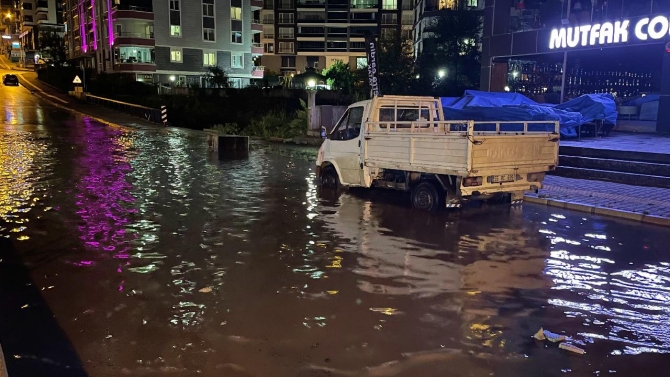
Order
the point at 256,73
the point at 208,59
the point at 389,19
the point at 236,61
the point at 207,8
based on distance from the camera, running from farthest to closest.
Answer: the point at 389,19 → the point at 256,73 → the point at 236,61 → the point at 208,59 → the point at 207,8

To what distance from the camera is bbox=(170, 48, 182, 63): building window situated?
64.4 m

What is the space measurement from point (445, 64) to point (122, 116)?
23.4 m

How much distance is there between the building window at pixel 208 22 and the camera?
6606cm

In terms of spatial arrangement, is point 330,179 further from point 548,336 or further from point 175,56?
point 175,56

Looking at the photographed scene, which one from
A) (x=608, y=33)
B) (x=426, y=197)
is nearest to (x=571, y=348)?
(x=426, y=197)

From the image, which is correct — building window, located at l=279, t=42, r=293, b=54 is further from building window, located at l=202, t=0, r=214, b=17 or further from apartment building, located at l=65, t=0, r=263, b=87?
building window, located at l=202, t=0, r=214, b=17

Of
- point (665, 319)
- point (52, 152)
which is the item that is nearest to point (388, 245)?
point (665, 319)

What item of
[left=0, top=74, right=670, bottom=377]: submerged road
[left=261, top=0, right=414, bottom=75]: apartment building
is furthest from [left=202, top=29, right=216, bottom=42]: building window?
[left=0, top=74, right=670, bottom=377]: submerged road

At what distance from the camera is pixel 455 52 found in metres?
41.8

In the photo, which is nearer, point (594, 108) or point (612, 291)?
point (612, 291)

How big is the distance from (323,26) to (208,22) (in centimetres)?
2944

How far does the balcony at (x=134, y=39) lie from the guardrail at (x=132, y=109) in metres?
11.4

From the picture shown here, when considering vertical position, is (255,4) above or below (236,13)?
above

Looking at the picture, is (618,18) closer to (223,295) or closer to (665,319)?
(665,319)
